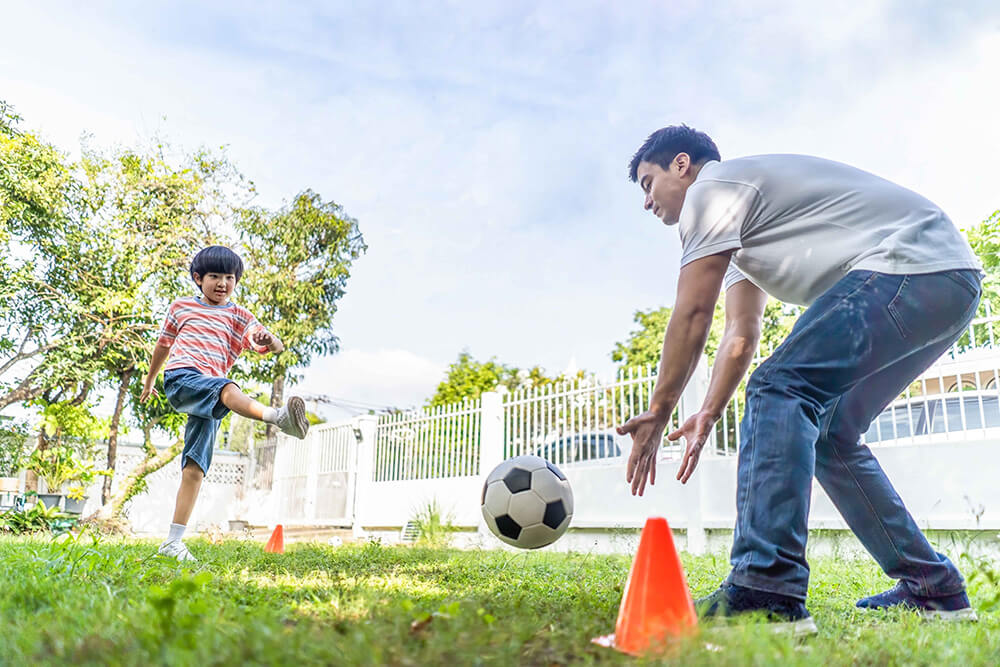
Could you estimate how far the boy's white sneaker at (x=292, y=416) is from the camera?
3984mm

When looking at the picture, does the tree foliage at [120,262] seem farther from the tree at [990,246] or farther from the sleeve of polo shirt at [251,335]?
the tree at [990,246]

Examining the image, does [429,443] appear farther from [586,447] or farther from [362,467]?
[586,447]

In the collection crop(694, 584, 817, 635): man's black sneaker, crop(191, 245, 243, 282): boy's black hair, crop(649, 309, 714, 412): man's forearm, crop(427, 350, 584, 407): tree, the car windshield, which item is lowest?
crop(694, 584, 817, 635): man's black sneaker

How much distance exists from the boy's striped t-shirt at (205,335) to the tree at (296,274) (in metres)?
10.8

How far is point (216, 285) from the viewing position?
4.40 m

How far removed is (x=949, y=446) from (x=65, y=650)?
6.38 metres

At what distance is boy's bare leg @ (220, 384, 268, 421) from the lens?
372 centimetres

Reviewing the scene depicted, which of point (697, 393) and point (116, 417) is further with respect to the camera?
point (116, 417)

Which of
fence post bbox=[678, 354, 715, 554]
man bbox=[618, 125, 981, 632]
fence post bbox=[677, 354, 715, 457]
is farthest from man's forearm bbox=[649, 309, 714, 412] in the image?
fence post bbox=[677, 354, 715, 457]

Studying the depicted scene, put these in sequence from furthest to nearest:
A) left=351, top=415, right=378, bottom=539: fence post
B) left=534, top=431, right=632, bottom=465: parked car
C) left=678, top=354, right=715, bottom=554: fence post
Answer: left=351, top=415, right=378, bottom=539: fence post < left=534, top=431, right=632, bottom=465: parked car < left=678, top=354, right=715, bottom=554: fence post

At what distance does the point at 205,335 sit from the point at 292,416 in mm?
841

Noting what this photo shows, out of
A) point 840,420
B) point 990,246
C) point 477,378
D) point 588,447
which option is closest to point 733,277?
point 840,420

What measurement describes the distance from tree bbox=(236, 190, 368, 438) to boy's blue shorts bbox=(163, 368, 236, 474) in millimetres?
11166

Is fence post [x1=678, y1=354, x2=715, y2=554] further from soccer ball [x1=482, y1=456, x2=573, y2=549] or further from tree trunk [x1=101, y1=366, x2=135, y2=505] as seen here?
tree trunk [x1=101, y1=366, x2=135, y2=505]
